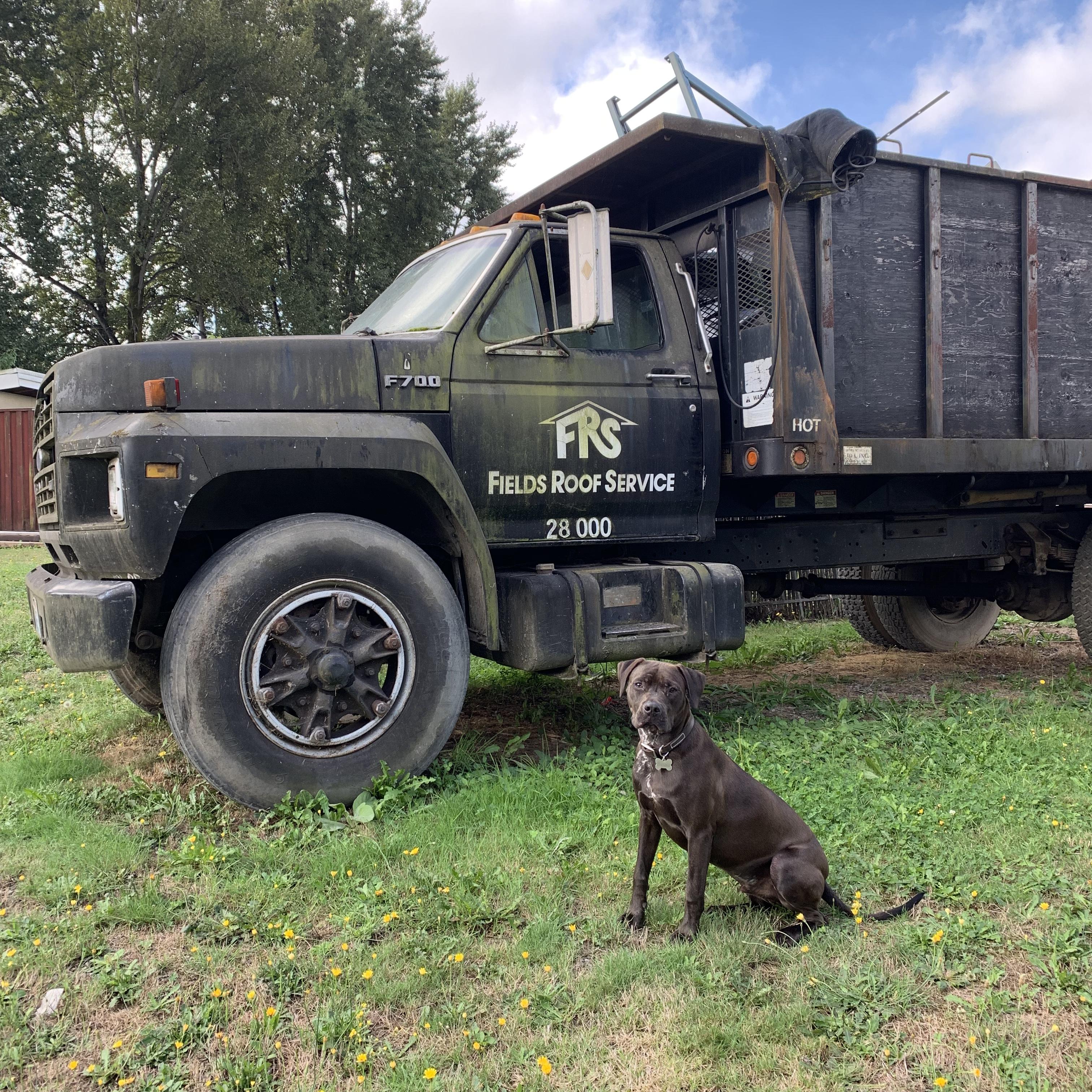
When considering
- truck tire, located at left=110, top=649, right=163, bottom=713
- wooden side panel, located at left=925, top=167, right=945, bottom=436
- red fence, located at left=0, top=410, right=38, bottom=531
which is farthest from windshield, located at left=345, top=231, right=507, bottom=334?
red fence, located at left=0, top=410, right=38, bottom=531

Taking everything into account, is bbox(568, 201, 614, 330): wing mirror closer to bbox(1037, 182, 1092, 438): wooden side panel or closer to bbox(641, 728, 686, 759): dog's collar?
bbox(641, 728, 686, 759): dog's collar

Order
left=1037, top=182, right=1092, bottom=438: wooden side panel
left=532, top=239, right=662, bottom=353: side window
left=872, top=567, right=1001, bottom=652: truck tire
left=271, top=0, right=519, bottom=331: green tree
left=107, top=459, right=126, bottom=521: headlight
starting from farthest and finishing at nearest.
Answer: left=271, top=0, right=519, bottom=331: green tree
left=872, top=567, right=1001, bottom=652: truck tire
left=1037, top=182, right=1092, bottom=438: wooden side panel
left=532, top=239, right=662, bottom=353: side window
left=107, top=459, right=126, bottom=521: headlight

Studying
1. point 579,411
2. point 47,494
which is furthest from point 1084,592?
point 47,494

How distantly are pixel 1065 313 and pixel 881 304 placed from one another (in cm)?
145

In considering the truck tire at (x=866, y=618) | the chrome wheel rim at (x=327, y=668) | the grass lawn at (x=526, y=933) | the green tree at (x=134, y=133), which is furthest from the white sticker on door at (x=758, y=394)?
the green tree at (x=134, y=133)

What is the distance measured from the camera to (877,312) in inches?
215

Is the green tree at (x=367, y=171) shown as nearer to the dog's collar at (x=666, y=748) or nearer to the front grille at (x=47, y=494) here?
the front grille at (x=47, y=494)

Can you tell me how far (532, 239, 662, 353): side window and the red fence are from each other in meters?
18.2

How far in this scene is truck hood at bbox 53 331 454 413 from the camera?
158 inches

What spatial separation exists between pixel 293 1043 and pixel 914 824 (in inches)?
94.0

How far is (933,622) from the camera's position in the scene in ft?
25.7

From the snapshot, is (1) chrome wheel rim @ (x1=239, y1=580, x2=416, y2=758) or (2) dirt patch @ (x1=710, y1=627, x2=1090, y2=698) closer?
(1) chrome wheel rim @ (x1=239, y1=580, x2=416, y2=758)

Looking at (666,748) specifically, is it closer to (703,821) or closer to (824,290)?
(703,821)

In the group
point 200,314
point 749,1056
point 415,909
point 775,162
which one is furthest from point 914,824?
point 200,314
